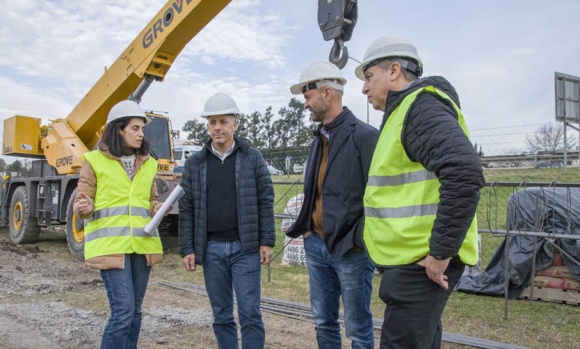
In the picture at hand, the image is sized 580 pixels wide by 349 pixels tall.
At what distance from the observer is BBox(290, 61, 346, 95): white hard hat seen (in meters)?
3.10

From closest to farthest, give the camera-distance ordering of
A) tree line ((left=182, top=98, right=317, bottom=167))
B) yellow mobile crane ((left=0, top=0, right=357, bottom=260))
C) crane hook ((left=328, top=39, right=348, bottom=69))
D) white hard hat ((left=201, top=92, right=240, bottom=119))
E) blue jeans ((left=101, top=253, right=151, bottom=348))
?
blue jeans ((left=101, top=253, right=151, bottom=348)), white hard hat ((left=201, top=92, right=240, bottom=119)), crane hook ((left=328, top=39, right=348, bottom=69)), yellow mobile crane ((left=0, top=0, right=357, bottom=260)), tree line ((left=182, top=98, right=317, bottom=167))

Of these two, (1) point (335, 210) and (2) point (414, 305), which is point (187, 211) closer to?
(1) point (335, 210)

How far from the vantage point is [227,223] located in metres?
3.31

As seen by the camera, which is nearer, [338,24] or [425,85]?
[425,85]

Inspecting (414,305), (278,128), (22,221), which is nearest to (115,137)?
(414,305)

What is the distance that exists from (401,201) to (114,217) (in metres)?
1.99

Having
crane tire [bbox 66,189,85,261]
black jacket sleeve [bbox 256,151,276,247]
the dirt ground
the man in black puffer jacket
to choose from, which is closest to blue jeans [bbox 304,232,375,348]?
black jacket sleeve [bbox 256,151,276,247]

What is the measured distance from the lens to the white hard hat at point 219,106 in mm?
3338

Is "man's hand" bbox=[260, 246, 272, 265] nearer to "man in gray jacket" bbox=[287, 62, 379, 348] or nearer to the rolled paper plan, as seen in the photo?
"man in gray jacket" bbox=[287, 62, 379, 348]

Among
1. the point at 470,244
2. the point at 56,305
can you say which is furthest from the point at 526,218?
A: the point at 56,305

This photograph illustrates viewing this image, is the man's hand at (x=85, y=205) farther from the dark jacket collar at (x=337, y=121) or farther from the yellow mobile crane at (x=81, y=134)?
the yellow mobile crane at (x=81, y=134)

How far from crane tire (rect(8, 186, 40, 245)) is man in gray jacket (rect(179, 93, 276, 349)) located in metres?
8.73

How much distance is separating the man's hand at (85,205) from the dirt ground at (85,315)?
168cm

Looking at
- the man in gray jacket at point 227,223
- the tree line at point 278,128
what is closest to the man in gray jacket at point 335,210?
the man in gray jacket at point 227,223
